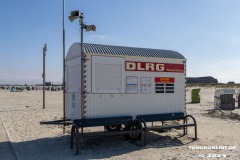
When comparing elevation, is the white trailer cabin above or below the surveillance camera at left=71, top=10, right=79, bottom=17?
below

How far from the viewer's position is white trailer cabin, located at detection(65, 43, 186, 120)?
912 cm

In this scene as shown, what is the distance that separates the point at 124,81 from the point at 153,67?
4.35 ft

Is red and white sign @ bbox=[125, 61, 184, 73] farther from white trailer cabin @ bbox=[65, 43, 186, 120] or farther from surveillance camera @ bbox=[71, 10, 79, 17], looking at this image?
surveillance camera @ bbox=[71, 10, 79, 17]

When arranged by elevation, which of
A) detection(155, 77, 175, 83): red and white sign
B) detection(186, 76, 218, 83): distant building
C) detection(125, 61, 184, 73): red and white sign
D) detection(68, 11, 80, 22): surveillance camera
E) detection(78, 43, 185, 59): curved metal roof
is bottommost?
detection(155, 77, 175, 83): red and white sign

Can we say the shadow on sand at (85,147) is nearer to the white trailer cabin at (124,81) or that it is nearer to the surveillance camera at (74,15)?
the white trailer cabin at (124,81)

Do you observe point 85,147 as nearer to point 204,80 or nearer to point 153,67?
point 153,67

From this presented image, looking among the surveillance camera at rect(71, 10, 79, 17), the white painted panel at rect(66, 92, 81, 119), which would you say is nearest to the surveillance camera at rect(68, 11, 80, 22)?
the surveillance camera at rect(71, 10, 79, 17)

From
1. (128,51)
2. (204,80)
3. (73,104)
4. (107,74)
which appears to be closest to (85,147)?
(73,104)

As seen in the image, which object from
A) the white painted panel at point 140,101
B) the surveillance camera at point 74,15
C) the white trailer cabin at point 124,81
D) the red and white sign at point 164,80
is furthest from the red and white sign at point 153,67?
the surveillance camera at point 74,15

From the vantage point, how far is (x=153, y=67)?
10289 millimetres

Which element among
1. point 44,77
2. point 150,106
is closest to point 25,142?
point 150,106

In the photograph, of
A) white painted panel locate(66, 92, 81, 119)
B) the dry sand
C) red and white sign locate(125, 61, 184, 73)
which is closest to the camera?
the dry sand

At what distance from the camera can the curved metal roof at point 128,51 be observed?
927 centimetres

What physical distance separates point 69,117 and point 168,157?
14.3ft
